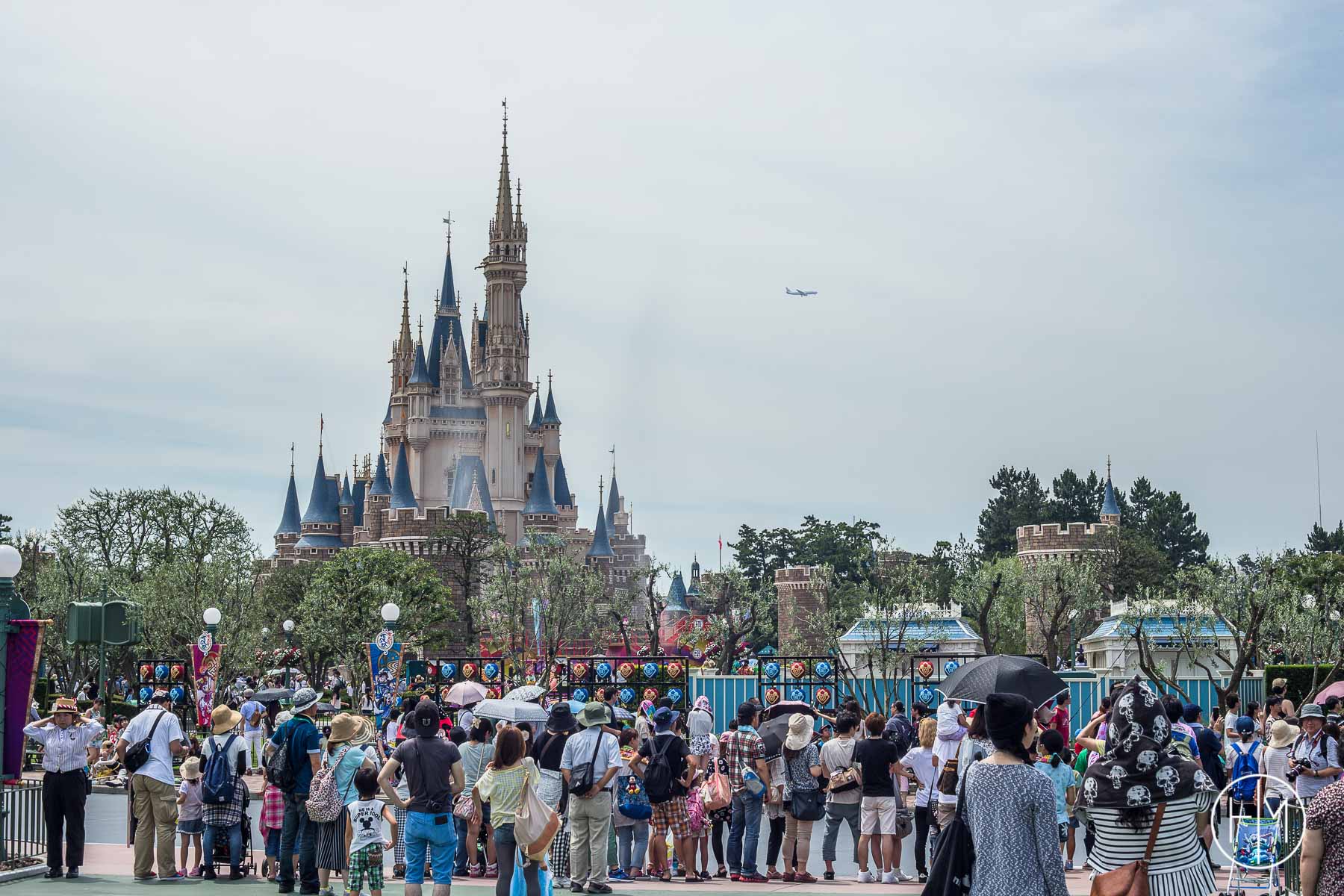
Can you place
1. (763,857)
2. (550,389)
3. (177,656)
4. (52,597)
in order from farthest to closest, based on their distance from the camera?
(550,389) < (52,597) < (177,656) < (763,857)

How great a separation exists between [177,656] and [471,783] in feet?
126

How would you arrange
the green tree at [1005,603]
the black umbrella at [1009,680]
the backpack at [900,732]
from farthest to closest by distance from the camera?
the green tree at [1005,603], the backpack at [900,732], the black umbrella at [1009,680]

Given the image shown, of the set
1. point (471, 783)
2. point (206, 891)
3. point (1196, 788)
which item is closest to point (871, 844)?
point (471, 783)

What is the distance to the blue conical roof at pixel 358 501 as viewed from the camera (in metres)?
102

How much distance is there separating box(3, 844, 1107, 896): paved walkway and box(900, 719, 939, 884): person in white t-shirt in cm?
33

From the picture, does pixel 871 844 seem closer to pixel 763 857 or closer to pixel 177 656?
pixel 763 857

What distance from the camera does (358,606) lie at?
56156mm

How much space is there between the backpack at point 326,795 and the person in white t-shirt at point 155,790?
6.39 ft

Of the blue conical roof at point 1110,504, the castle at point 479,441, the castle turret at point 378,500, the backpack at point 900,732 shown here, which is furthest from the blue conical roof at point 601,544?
the backpack at point 900,732

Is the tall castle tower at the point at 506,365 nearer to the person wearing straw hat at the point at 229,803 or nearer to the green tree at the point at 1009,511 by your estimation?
the green tree at the point at 1009,511

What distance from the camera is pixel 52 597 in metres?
51.0

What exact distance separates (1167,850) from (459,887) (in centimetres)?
681

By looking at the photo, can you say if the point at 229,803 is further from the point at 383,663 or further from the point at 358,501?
the point at 358,501

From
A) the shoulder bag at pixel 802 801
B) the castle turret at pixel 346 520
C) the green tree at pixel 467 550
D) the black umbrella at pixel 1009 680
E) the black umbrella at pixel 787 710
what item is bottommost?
the shoulder bag at pixel 802 801
